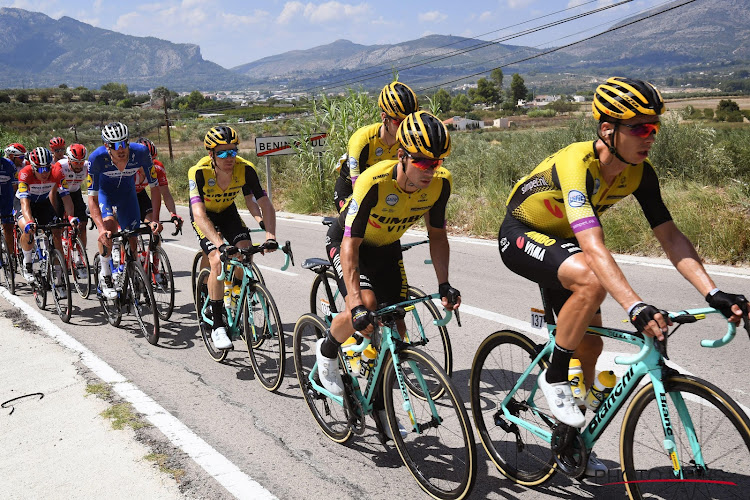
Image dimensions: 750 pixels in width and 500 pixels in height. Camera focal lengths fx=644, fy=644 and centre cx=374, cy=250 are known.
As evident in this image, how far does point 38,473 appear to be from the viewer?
412 cm

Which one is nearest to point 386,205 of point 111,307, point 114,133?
point 114,133

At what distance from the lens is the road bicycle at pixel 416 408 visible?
335 cm

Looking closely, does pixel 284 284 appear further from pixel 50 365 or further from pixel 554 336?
pixel 554 336

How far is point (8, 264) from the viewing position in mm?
10234

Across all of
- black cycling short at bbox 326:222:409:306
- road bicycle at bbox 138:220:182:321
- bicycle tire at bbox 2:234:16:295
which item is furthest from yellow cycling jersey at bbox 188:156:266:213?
bicycle tire at bbox 2:234:16:295

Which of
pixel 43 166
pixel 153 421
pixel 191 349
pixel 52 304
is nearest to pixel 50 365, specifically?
pixel 191 349

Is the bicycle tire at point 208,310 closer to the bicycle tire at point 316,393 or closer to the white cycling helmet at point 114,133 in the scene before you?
the bicycle tire at point 316,393

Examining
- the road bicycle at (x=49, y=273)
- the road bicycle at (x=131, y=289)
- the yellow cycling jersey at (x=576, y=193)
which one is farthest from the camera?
the road bicycle at (x=49, y=273)

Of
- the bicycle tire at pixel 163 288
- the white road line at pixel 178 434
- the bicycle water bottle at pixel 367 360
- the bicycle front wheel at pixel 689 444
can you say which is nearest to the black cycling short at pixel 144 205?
the bicycle tire at pixel 163 288

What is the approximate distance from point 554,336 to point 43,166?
8.12 meters

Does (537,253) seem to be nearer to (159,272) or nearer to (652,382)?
(652,382)

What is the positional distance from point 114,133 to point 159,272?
1761 mm

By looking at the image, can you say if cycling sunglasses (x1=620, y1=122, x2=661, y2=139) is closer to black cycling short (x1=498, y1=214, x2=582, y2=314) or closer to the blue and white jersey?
black cycling short (x1=498, y1=214, x2=582, y2=314)

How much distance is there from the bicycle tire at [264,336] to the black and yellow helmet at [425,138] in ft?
7.27
